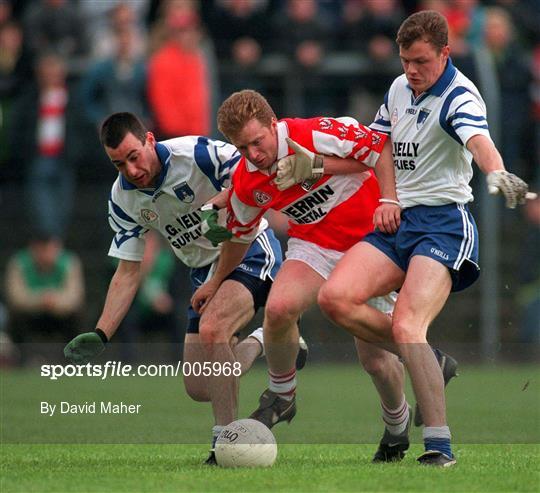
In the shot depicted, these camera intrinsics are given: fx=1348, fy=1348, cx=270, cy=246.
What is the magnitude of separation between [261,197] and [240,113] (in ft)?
2.22

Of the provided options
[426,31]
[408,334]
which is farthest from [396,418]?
[426,31]

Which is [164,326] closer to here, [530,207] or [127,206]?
[530,207]

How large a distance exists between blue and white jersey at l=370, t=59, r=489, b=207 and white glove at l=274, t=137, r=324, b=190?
1.71ft

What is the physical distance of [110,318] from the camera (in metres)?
8.62

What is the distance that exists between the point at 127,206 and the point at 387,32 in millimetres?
8364

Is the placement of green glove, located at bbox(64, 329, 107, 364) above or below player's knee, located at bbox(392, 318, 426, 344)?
below

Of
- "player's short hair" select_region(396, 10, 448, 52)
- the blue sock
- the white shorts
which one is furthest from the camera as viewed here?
the white shorts

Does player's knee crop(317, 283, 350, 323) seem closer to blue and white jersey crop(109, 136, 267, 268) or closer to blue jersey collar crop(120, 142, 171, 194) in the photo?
blue and white jersey crop(109, 136, 267, 268)

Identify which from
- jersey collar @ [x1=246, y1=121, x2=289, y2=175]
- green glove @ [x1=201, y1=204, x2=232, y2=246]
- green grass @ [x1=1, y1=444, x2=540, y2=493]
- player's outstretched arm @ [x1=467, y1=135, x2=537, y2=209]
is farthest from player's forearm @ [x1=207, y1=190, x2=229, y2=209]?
player's outstretched arm @ [x1=467, y1=135, x2=537, y2=209]

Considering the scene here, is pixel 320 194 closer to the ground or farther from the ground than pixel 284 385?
farther from the ground

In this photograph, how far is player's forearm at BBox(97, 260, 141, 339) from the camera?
8594 millimetres

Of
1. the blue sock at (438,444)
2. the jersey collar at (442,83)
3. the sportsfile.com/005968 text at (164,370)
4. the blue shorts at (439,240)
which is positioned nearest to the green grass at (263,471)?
the blue sock at (438,444)

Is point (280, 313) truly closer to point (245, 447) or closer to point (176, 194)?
point (245, 447)

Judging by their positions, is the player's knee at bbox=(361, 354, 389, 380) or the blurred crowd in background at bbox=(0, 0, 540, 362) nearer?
the player's knee at bbox=(361, 354, 389, 380)
